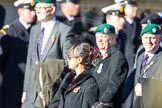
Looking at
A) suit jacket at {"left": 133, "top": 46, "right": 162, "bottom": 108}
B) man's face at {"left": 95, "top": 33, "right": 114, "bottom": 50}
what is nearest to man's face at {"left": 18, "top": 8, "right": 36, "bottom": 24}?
man's face at {"left": 95, "top": 33, "right": 114, "bottom": 50}

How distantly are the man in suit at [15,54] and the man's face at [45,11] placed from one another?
3.26ft

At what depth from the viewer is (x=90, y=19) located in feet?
36.3

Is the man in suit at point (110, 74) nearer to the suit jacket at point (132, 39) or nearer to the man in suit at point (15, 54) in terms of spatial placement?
the suit jacket at point (132, 39)

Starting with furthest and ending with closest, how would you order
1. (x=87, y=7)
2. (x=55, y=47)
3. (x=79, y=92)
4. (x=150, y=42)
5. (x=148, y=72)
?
(x=87, y=7) → (x=55, y=47) → (x=150, y=42) → (x=148, y=72) → (x=79, y=92)

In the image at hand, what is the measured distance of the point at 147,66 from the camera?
8.59 m

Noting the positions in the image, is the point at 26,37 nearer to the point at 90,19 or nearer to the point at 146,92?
the point at 90,19

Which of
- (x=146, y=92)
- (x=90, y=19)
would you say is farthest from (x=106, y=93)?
(x=90, y=19)

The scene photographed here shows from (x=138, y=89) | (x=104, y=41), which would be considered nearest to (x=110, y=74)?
(x=138, y=89)

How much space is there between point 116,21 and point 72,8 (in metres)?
0.58

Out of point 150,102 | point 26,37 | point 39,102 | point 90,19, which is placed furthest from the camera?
point 90,19

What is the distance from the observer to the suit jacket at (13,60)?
10.2 m

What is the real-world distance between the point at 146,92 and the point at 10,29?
2693mm

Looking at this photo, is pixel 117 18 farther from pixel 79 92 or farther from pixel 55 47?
pixel 79 92

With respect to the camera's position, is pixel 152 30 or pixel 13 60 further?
pixel 13 60
